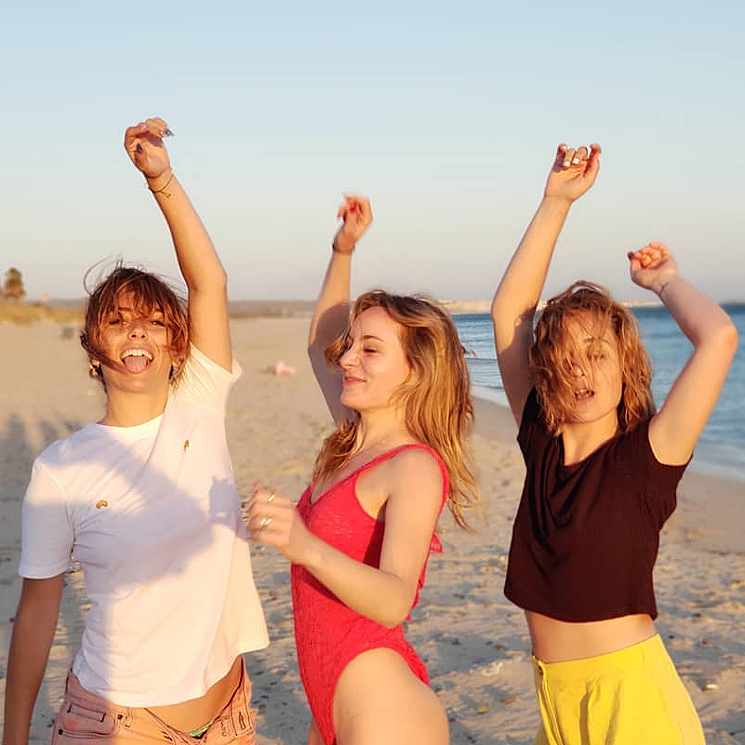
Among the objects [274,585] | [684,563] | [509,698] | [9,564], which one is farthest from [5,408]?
[509,698]

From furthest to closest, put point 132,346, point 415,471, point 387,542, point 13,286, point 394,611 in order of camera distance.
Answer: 1. point 13,286
2. point 132,346
3. point 415,471
4. point 387,542
5. point 394,611

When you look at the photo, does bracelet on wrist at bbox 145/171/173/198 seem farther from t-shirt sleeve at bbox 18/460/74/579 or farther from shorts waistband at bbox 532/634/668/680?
shorts waistband at bbox 532/634/668/680

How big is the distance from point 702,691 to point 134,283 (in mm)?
3971

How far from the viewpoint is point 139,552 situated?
254 cm

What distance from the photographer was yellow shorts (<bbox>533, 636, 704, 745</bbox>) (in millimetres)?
2562

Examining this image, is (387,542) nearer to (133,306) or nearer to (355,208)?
(133,306)

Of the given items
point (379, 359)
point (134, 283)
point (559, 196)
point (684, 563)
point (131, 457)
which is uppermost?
point (559, 196)

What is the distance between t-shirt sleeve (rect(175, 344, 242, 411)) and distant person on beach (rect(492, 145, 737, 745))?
93cm

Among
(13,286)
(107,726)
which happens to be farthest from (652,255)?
(13,286)

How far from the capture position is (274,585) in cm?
708

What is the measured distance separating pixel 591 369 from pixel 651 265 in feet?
1.43

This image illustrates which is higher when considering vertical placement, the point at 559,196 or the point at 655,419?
the point at 559,196

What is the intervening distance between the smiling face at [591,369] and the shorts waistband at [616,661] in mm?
644

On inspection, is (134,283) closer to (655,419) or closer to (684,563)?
(655,419)
